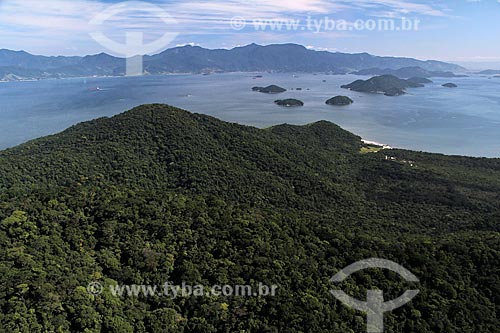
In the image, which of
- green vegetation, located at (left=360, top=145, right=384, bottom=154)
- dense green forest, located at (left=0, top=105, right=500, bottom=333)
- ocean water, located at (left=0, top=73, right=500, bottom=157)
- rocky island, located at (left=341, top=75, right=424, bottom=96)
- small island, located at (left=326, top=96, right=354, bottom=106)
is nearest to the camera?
dense green forest, located at (left=0, top=105, right=500, bottom=333)

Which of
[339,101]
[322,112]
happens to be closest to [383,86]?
[339,101]

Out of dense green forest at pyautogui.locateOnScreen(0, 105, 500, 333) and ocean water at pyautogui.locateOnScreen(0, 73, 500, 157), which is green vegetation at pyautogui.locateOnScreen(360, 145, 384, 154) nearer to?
ocean water at pyautogui.locateOnScreen(0, 73, 500, 157)

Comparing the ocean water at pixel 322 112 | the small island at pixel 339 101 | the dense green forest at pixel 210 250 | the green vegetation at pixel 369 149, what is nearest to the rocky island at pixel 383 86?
the ocean water at pixel 322 112

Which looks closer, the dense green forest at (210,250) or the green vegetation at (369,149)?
the dense green forest at (210,250)

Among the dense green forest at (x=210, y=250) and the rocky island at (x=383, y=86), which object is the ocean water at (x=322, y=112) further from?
the dense green forest at (x=210, y=250)

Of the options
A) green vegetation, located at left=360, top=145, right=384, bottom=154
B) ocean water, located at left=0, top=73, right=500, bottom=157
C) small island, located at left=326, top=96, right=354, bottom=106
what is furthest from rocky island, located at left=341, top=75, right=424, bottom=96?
green vegetation, located at left=360, top=145, right=384, bottom=154

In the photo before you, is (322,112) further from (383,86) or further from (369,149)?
(383,86)
